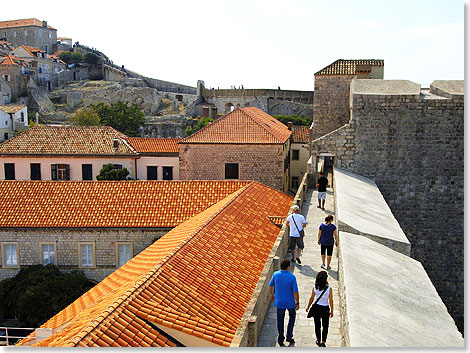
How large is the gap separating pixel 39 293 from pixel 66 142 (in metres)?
17.1

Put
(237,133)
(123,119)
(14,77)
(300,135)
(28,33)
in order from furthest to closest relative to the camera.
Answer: (28,33) → (14,77) → (123,119) → (300,135) → (237,133)

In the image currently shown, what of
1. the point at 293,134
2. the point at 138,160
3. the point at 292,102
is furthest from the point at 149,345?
the point at 292,102

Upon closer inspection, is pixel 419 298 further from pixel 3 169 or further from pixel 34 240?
pixel 3 169

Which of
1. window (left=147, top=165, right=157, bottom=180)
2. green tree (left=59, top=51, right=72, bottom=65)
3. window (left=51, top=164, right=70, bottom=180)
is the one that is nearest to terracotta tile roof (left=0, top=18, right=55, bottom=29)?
green tree (left=59, top=51, right=72, bottom=65)

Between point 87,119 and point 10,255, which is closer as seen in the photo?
point 10,255

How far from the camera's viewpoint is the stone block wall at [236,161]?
24812 mm

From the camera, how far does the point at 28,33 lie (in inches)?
3191

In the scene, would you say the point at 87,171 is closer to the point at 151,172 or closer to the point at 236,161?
the point at 151,172

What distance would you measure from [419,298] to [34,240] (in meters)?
13.0

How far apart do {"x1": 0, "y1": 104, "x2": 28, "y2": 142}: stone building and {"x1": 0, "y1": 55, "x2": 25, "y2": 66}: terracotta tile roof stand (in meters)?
17.0

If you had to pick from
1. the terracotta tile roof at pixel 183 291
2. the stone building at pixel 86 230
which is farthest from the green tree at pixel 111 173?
the terracotta tile roof at pixel 183 291

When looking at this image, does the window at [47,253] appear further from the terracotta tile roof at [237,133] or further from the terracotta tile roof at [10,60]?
the terracotta tile roof at [10,60]

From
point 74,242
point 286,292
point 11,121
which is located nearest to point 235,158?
point 74,242

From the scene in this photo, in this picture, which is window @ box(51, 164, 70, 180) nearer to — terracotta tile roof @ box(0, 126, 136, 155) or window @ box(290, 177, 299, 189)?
terracotta tile roof @ box(0, 126, 136, 155)
